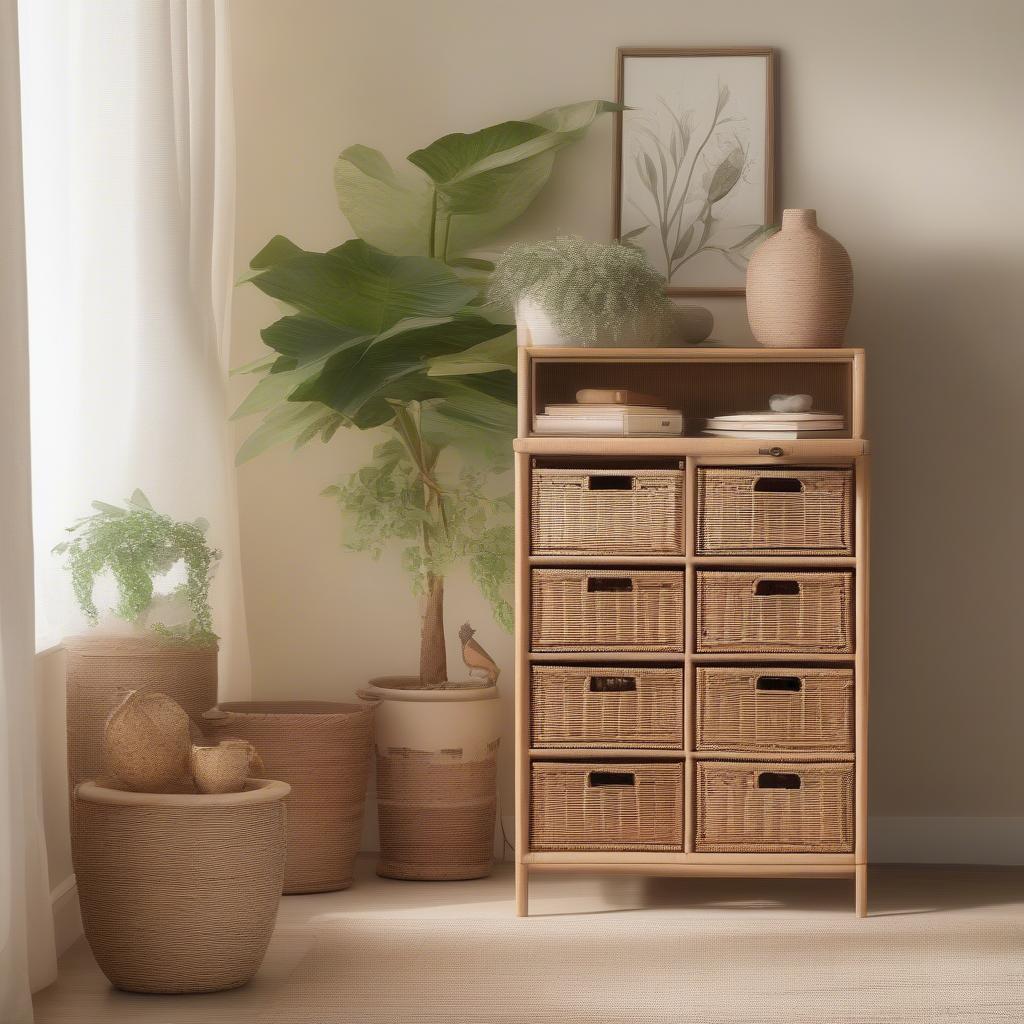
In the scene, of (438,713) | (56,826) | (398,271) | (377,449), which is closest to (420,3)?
(398,271)

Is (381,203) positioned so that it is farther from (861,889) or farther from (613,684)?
(861,889)

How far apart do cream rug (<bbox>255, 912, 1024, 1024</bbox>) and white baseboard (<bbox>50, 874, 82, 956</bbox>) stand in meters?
0.48

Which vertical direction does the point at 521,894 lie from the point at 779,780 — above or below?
below

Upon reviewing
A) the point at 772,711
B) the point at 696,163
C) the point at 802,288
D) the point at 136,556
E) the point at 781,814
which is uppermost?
the point at 696,163

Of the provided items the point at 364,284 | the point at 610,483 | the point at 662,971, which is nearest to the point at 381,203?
the point at 364,284

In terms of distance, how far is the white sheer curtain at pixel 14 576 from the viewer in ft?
7.05

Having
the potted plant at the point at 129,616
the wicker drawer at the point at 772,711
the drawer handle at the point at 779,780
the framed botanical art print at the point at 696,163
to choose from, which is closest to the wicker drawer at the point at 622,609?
the wicker drawer at the point at 772,711

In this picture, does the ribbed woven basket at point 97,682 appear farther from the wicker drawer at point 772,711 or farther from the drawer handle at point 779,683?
the drawer handle at point 779,683

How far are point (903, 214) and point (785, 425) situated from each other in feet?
3.06

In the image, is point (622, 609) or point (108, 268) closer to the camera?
point (108, 268)

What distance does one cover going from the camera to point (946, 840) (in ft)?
11.6

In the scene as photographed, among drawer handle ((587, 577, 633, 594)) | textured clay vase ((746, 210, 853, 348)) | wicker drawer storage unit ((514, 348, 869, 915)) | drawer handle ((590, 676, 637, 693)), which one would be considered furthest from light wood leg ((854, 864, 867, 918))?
textured clay vase ((746, 210, 853, 348))

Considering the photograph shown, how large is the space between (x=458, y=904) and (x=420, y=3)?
2.21 metres

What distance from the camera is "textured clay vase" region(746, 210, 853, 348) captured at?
3.03m
